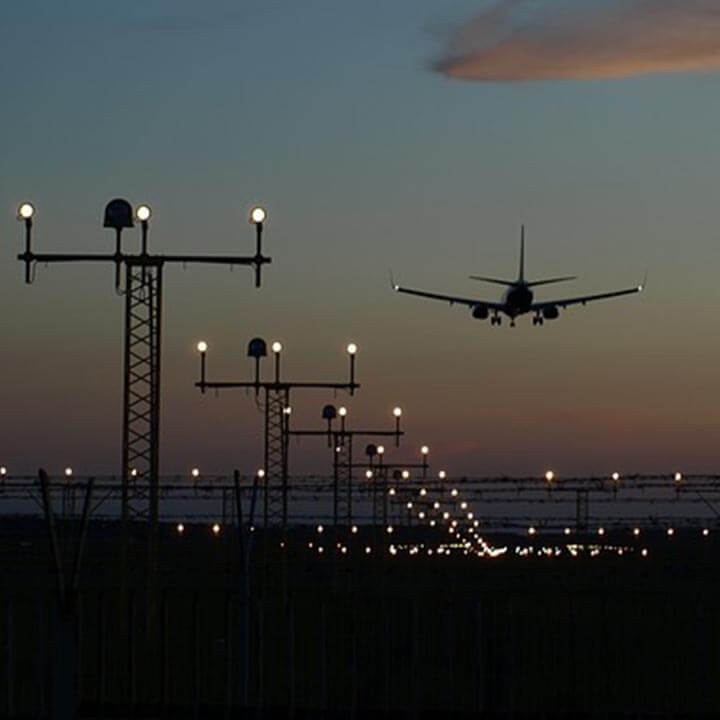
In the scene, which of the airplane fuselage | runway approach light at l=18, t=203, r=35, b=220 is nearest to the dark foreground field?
runway approach light at l=18, t=203, r=35, b=220

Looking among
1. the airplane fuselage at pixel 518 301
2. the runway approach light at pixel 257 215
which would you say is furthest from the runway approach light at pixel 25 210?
the airplane fuselage at pixel 518 301

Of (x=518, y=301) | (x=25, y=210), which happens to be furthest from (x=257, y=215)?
(x=518, y=301)

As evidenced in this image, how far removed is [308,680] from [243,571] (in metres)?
4.97

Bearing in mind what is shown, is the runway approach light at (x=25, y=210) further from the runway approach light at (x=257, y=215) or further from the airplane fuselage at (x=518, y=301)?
the airplane fuselage at (x=518, y=301)

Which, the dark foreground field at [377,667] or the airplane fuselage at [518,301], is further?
the airplane fuselage at [518,301]

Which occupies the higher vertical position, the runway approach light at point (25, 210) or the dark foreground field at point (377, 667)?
the runway approach light at point (25, 210)

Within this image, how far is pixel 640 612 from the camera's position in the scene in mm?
38938

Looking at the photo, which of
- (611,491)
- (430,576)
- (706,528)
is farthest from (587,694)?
(706,528)

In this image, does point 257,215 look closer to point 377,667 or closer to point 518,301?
point 377,667

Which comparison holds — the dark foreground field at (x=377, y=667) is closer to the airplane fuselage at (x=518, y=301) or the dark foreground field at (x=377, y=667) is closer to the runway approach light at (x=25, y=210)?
the runway approach light at (x=25, y=210)

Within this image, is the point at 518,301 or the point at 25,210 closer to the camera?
the point at 25,210

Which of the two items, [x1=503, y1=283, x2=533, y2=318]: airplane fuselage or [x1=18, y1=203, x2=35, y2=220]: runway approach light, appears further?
[x1=503, y1=283, x2=533, y2=318]: airplane fuselage

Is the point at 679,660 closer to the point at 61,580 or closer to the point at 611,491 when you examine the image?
the point at 61,580

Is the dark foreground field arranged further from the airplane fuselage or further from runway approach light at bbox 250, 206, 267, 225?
the airplane fuselage
